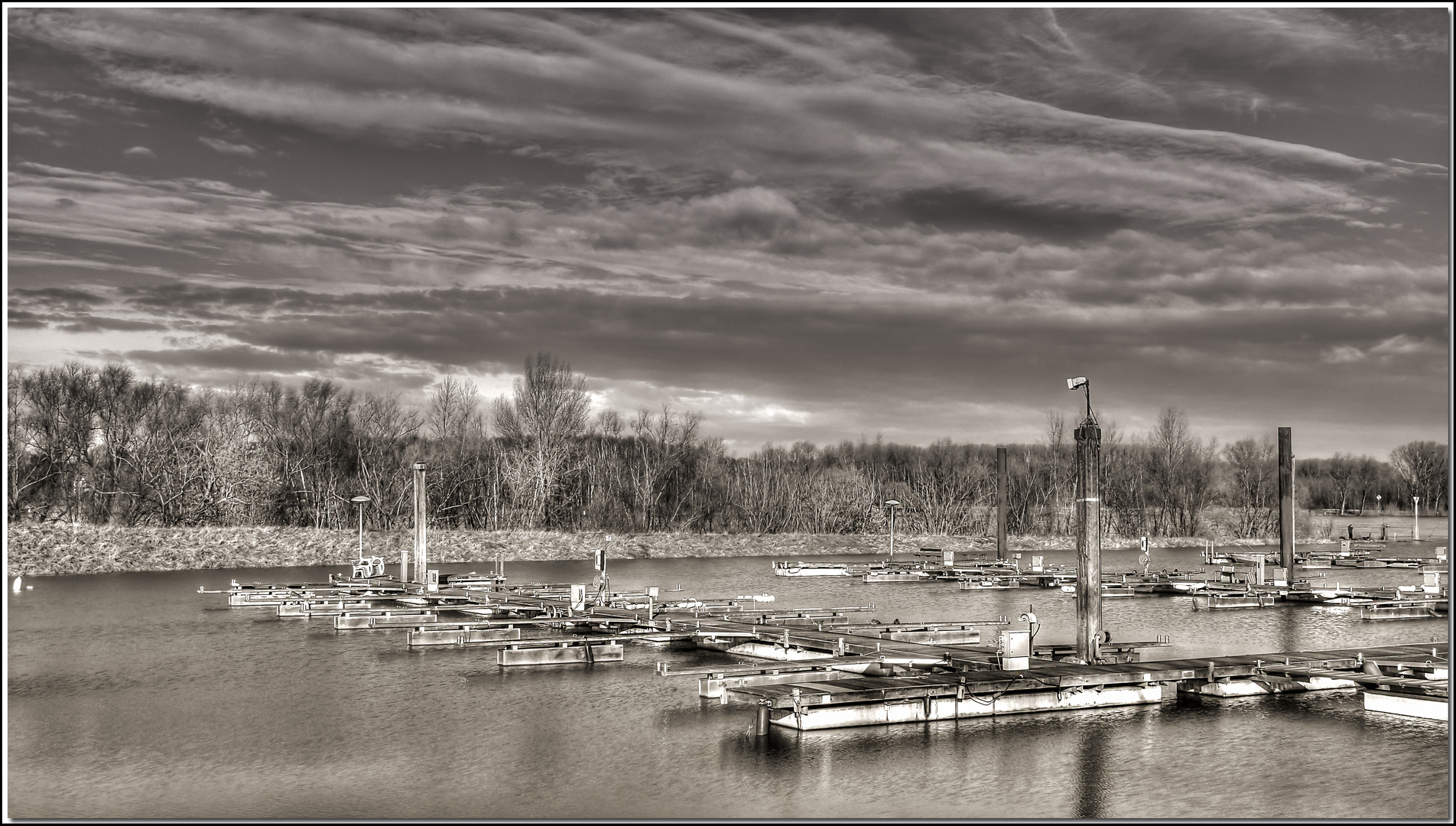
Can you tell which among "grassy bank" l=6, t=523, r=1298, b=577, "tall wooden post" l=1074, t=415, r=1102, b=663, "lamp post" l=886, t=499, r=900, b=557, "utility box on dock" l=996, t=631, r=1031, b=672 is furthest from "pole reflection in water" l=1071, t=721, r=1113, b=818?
"lamp post" l=886, t=499, r=900, b=557

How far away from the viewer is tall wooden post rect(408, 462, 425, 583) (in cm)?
4634

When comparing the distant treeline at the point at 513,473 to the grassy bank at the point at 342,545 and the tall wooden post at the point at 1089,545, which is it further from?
the tall wooden post at the point at 1089,545

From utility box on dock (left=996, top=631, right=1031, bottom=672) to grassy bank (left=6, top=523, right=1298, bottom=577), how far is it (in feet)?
118

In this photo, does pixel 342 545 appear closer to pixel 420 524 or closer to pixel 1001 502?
pixel 420 524

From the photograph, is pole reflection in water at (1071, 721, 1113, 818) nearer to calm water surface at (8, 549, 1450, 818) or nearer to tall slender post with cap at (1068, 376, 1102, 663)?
calm water surface at (8, 549, 1450, 818)

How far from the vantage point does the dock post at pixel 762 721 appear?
19.3 metres

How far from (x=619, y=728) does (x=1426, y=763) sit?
11994mm

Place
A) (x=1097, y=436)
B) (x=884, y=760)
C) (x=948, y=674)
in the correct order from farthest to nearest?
(x=1097, y=436) < (x=948, y=674) < (x=884, y=760)

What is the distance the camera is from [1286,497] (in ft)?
171

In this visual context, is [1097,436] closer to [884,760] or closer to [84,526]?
[884,760]

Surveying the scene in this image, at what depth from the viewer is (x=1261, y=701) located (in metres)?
22.8

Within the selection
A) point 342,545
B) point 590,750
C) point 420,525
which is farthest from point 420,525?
point 590,750

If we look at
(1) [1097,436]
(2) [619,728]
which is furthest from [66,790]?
(1) [1097,436]

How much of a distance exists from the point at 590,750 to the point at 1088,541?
10790 millimetres
